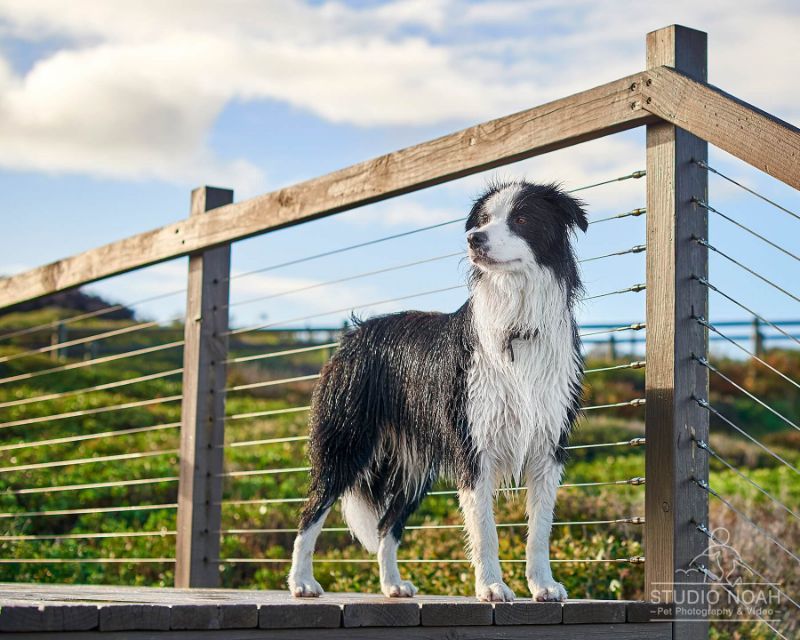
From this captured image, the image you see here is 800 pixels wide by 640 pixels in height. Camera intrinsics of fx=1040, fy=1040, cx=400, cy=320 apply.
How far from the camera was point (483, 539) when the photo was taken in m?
2.61

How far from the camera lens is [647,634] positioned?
260 cm

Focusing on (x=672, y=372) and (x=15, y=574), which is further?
(x=15, y=574)

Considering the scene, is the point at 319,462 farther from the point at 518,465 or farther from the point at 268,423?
the point at 268,423

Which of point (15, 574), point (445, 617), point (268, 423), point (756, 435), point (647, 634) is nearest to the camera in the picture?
point (445, 617)

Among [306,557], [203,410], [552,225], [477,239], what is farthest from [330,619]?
[203,410]

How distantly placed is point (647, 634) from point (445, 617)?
55 cm

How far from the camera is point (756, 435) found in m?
12.1

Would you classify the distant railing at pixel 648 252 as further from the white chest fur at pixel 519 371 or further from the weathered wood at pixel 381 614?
the weathered wood at pixel 381 614

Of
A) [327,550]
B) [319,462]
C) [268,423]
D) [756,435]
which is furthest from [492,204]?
[756,435]

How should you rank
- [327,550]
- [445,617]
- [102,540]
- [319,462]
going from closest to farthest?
[445,617], [319,462], [327,550], [102,540]

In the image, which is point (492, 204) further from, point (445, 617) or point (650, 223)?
point (445, 617)

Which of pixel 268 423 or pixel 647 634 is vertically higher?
pixel 268 423

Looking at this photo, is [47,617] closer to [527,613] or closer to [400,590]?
[527,613]

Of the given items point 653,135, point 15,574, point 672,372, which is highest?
point 653,135
